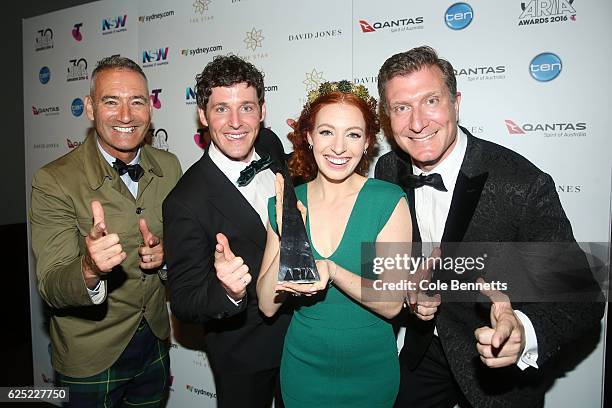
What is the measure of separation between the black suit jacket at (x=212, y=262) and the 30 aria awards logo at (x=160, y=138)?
6.30 ft

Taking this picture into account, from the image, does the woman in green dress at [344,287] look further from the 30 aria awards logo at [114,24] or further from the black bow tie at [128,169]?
the 30 aria awards logo at [114,24]

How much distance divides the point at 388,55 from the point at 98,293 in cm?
227

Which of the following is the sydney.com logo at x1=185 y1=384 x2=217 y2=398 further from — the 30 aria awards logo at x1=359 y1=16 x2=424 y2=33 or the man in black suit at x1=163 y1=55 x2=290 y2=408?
the 30 aria awards logo at x1=359 y1=16 x2=424 y2=33

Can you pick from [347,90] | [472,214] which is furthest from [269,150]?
[472,214]

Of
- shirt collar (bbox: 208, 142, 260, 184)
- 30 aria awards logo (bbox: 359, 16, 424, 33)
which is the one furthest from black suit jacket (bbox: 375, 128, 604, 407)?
30 aria awards logo (bbox: 359, 16, 424, 33)

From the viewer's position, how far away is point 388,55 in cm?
293

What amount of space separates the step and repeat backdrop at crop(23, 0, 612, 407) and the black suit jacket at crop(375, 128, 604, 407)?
70 centimetres

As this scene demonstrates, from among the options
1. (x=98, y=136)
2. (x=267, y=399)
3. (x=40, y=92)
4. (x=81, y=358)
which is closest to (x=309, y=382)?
(x=267, y=399)

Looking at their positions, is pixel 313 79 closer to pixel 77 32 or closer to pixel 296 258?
pixel 296 258

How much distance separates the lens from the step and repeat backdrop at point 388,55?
2512mm

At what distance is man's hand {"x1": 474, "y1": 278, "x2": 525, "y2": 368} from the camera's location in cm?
147

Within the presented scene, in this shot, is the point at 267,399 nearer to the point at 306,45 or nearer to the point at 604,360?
the point at 604,360

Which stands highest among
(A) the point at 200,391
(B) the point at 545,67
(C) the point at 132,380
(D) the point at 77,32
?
(D) the point at 77,32

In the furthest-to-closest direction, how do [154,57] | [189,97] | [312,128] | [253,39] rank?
[154,57] < [189,97] < [253,39] < [312,128]
